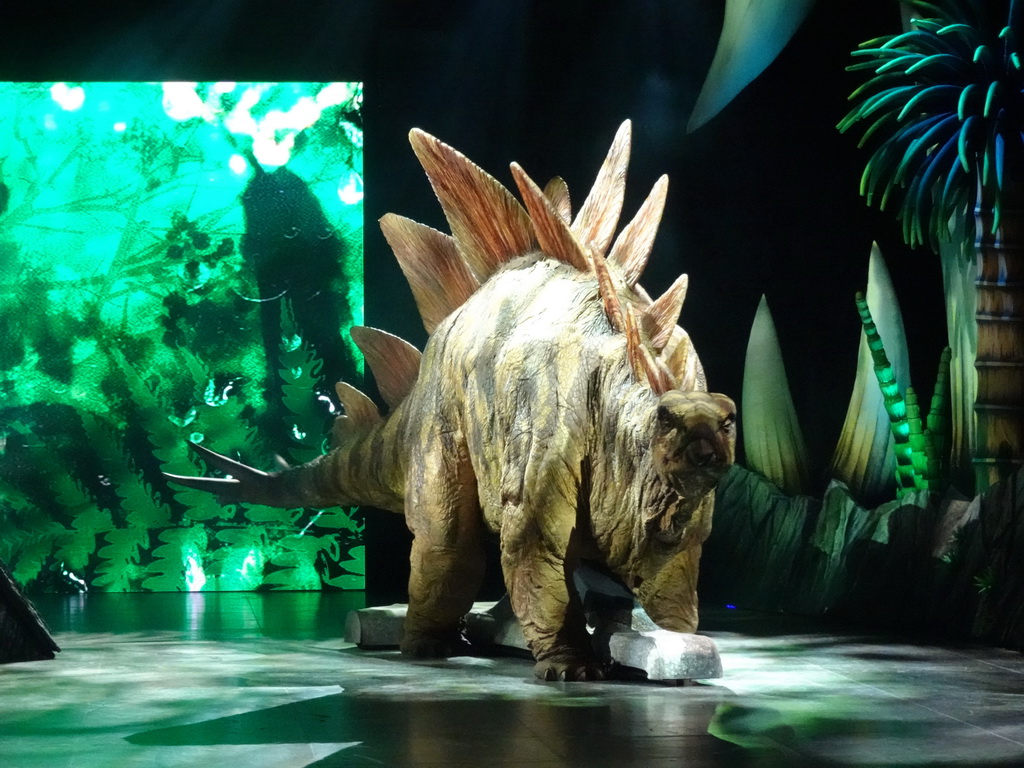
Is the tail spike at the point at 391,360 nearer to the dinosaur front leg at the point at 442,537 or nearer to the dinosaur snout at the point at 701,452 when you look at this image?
the dinosaur front leg at the point at 442,537

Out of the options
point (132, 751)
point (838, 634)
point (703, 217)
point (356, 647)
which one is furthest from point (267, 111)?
point (132, 751)

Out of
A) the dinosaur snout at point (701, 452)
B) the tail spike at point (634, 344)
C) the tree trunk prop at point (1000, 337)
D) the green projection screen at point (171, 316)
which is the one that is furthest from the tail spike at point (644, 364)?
the green projection screen at point (171, 316)

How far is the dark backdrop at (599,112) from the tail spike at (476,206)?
8.06 feet

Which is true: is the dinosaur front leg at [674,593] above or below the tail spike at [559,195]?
below

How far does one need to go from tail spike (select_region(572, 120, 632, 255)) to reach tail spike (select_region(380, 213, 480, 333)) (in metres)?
0.55

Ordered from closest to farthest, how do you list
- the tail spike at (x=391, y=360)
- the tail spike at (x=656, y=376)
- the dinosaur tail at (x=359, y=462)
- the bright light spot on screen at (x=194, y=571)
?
the tail spike at (x=656, y=376) < the dinosaur tail at (x=359, y=462) < the tail spike at (x=391, y=360) < the bright light spot on screen at (x=194, y=571)

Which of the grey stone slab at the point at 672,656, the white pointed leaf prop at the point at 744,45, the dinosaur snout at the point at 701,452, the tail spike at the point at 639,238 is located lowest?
the grey stone slab at the point at 672,656

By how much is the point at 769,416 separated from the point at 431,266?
240 cm

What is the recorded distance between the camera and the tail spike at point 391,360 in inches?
216

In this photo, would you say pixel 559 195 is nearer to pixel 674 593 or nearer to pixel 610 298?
pixel 610 298

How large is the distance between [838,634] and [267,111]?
437 cm

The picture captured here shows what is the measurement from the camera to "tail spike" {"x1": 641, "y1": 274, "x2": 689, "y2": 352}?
4148 mm

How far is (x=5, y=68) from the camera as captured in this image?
784cm

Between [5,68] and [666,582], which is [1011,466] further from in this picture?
[5,68]
